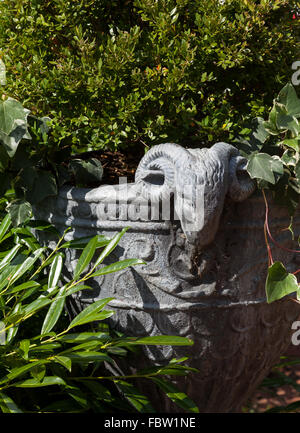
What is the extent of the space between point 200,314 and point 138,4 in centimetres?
88

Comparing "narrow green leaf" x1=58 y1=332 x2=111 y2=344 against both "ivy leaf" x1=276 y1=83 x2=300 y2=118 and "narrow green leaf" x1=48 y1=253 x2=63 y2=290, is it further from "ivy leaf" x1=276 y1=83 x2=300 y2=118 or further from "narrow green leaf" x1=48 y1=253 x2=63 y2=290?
"ivy leaf" x1=276 y1=83 x2=300 y2=118

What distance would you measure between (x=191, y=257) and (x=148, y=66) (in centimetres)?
63

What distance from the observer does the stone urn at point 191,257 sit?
1195 mm

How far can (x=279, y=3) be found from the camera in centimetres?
138

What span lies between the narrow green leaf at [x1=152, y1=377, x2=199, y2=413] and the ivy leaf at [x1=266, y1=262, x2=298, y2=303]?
34cm

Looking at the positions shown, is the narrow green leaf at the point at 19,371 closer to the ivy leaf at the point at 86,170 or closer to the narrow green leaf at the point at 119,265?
the narrow green leaf at the point at 119,265

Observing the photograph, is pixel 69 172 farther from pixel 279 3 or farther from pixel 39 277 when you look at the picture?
pixel 279 3

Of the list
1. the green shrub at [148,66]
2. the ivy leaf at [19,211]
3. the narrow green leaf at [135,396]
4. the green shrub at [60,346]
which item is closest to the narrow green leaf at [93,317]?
the green shrub at [60,346]

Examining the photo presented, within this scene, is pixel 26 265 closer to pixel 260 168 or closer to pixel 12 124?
pixel 12 124

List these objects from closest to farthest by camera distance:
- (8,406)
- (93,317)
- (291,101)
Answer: (8,406) → (93,317) → (291,101)

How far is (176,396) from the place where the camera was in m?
1.27

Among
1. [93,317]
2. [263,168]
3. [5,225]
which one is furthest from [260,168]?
[5,225]

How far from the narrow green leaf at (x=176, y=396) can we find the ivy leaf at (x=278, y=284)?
1.13 ft
